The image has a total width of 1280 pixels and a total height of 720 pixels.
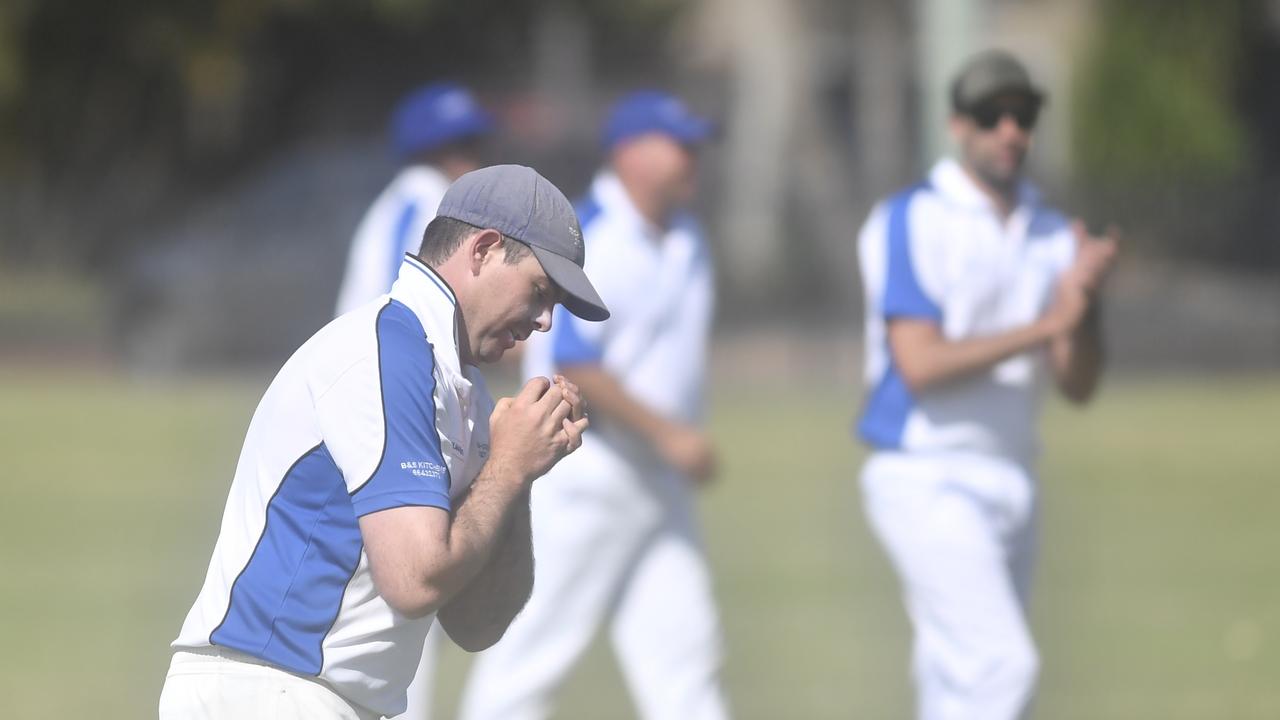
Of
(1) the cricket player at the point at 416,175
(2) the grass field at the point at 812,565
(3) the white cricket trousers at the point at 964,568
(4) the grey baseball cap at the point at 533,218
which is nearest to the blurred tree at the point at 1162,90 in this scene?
(2) the grass field at the point at 812,565

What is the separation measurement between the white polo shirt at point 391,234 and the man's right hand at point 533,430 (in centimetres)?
311

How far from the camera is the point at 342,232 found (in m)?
22.7

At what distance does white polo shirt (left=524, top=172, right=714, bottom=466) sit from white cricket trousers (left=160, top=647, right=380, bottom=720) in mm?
2689

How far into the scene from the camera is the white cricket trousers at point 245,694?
11.6 feet

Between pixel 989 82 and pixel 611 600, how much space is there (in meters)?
1.97

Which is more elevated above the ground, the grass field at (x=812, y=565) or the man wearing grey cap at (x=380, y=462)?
the man wearing grey cap at (x=380, y=462)

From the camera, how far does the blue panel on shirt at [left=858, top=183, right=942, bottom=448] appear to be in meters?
5.73

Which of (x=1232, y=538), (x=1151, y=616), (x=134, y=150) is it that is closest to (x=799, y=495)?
(x=1232, y=538)

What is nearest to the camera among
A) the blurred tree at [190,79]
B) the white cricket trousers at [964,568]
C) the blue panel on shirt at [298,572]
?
the blue panel on shirt at [298,572]

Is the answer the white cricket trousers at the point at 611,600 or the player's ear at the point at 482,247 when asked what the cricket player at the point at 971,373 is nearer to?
the white cricket trousers at the point at 611,600

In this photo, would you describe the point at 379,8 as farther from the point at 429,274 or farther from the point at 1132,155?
the point at 429,274

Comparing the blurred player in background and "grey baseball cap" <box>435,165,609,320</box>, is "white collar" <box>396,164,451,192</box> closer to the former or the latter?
the blurred player in background

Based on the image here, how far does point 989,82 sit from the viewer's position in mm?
5754

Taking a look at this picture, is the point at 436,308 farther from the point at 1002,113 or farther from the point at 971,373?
the point at 1002,113
